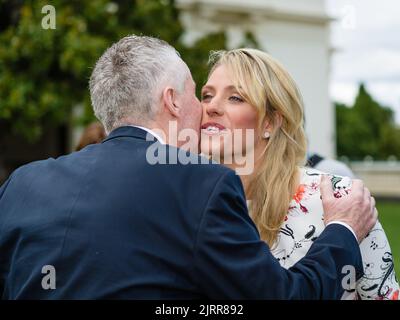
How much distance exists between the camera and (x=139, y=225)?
6.64ft

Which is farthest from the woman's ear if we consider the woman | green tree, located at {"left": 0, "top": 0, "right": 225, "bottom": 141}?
green tree, located at {"left": 0, "top": 0, "right": 225, "bottom": 141}

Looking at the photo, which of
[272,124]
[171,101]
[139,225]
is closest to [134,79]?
[171,101]

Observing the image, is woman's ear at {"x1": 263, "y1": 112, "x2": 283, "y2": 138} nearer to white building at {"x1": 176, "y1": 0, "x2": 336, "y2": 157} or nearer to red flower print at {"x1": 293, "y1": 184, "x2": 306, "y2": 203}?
red flower print at {"x1": 293, "y1": 184, "x2": 306, "y2": 203}

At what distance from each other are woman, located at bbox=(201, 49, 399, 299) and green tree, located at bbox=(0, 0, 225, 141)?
8051 millimetres

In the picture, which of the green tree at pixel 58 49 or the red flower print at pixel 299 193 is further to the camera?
the green tree at pixel 58 49

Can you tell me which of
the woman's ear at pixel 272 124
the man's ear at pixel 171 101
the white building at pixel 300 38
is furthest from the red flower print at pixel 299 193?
the white building at pixel 300 38

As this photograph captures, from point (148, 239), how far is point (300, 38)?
20827 mm

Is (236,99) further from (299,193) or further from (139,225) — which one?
(139,225)

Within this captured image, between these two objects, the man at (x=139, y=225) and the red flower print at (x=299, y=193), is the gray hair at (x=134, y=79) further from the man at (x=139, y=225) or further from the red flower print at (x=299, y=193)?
the red flower print at (x=299, y=193)

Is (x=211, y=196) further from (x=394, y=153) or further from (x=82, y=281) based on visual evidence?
(x=394, y=153)

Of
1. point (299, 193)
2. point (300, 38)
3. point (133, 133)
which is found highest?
point (300, 38)

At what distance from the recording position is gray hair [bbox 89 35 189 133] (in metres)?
2.22

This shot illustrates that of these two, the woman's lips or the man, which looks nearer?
the man

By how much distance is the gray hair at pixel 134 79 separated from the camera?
87.6 inches
